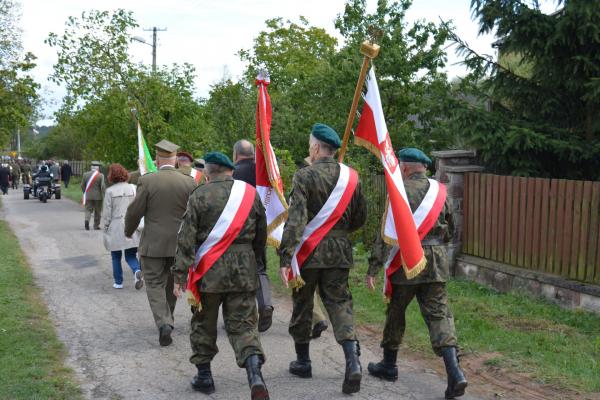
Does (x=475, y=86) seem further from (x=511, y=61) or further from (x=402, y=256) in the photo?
(x=402, y=256)

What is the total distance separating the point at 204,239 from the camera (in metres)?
5.36

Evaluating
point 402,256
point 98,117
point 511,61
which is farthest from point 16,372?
point 98,117

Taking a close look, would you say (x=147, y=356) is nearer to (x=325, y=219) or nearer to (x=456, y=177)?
(x=325, y=219)

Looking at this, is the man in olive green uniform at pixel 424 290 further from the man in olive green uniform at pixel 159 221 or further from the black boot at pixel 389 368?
the man in olive green uniform at pixel 159 221

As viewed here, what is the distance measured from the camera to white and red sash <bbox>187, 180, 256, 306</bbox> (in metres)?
5.30

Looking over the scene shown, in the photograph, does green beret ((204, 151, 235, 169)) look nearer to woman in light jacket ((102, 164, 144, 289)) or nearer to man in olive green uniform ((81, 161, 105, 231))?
woman in light jacket ((102, 164, 144, 289))

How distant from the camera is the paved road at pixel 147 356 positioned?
17.9 feet

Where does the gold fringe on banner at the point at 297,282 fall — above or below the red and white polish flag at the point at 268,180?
below

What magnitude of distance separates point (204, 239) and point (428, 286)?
5.69 feet

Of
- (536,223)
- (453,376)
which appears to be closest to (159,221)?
(453,376)

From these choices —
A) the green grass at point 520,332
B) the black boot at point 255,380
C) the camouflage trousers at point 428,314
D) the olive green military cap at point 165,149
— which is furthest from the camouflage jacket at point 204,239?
the green grass at point 520,332

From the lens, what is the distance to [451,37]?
1098 centimetres

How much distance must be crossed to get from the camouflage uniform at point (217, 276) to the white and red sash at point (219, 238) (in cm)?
3

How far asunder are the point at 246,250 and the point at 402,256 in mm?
1167
